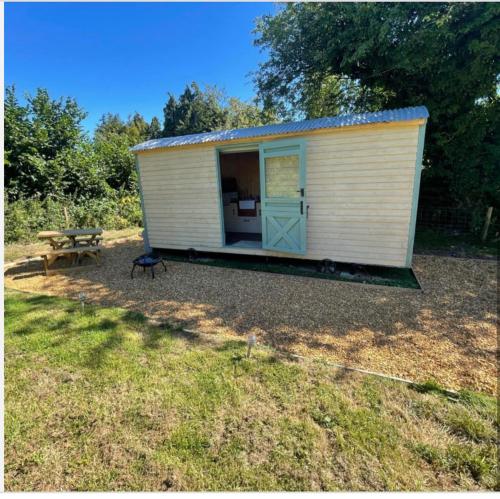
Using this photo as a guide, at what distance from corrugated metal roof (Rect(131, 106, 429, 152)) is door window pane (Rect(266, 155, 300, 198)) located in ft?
1.55

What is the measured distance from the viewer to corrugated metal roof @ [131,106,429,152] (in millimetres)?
4059

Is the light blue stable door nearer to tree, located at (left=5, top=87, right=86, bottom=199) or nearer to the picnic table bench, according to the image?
the picnic table bench

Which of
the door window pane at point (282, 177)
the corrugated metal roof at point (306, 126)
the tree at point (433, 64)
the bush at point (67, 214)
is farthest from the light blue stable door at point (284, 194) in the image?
the bush at point (67, 214)

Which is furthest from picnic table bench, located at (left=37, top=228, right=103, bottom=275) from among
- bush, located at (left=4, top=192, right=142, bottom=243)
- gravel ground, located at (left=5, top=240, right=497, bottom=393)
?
bush, located at (left=4, top=192, right=142, bottom=243)

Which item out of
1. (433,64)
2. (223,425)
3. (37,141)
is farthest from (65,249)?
(433,64)

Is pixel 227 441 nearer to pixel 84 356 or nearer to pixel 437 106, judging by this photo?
pixel 84 356

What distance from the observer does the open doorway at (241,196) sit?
7.16 metres

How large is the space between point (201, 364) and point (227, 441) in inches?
32.3

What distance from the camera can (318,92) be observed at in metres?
9.30

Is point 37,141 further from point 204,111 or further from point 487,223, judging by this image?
point 204,111

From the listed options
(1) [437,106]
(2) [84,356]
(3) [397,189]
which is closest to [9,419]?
(2) [84,356]

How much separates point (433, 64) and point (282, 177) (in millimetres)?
4940

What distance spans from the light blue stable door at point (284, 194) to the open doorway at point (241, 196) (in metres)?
1.38

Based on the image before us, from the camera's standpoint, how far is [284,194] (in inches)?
195
